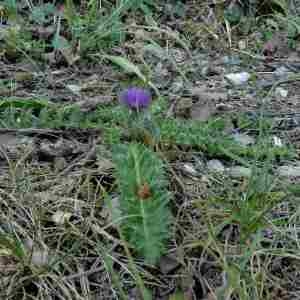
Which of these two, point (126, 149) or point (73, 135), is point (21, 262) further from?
point (73, 135)

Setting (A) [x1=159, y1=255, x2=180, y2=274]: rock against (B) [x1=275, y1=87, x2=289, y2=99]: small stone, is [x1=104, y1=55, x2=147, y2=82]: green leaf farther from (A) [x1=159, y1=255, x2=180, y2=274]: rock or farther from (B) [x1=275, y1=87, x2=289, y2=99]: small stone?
(A) [x1=159, y1=255, x2=180, y2=274]: rock

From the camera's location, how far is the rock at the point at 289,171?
1596 millimetres

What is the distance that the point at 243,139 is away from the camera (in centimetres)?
178

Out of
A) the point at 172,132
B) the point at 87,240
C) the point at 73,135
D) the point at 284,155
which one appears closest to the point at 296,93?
the point at 284,155

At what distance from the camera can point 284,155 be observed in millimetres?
1680

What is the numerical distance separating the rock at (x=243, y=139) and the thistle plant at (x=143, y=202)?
44 cm

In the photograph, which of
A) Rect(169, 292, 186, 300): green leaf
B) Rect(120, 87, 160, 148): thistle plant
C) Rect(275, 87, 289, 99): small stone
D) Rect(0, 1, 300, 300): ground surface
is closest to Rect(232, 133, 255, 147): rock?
Rect(0, 1, 300, 300): ground surface

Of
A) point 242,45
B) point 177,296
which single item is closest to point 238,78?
point 242,45

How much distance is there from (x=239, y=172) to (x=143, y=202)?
400 millimetres

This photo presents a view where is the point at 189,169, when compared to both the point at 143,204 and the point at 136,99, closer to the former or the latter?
the point at 136,99

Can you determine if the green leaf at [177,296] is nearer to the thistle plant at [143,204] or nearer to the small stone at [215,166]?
the thistle plant at [143,204]

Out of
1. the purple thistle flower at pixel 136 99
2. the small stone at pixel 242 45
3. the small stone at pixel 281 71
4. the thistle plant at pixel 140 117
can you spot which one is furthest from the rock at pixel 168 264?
the small stone at pixel 242 45

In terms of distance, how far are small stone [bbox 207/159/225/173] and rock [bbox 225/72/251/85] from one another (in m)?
0.67

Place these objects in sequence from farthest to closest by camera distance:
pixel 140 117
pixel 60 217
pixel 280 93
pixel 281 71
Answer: pixel 281 71, pixel 280 93, pixel 140 117, pixel 60 217
